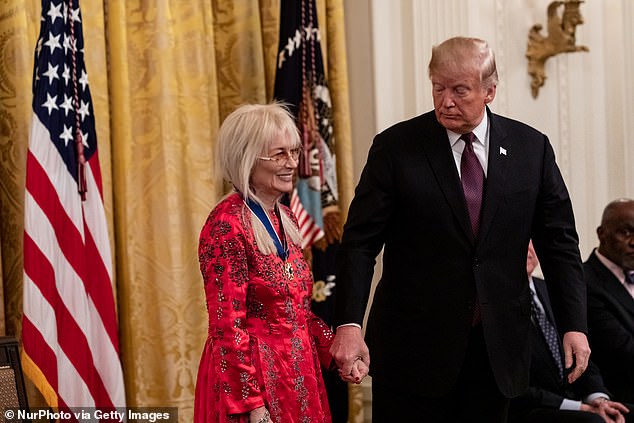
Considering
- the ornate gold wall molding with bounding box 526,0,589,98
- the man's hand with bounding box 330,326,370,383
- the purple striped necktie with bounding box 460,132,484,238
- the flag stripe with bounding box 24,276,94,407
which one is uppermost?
the ornate gold wall molding with bounding box 526,0,589,98

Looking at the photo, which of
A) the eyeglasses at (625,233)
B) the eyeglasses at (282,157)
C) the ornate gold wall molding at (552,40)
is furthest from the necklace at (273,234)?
the ornate gold wall molding at (552,40)

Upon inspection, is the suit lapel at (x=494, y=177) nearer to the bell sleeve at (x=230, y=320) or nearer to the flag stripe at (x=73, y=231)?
the bell sleeve at (x=230, y=320)

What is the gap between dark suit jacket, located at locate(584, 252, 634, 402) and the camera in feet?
16.6

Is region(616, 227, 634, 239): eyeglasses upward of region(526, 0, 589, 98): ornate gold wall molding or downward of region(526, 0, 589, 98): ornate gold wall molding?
downward

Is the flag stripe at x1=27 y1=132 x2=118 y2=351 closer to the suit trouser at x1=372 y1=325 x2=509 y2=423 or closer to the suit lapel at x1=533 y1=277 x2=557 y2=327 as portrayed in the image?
the suit trouser at x1=372 y1=325 x2=509 y2=423

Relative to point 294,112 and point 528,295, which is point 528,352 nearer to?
point 528,295

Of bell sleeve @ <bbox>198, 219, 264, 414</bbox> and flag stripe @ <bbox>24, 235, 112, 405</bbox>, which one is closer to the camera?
bell sleeve @ <bbox>198, 219, 264, 414</bbox>

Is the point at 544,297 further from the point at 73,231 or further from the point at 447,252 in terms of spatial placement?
the point at 73,231

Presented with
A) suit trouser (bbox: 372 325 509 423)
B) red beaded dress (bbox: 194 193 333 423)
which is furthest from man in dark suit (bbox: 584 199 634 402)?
red beaded dress (bbox: 194 193 333 423)

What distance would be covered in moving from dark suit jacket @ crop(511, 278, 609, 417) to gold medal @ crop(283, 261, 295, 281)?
5.24ft

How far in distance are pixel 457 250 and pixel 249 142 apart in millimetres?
765

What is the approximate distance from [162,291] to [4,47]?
142 cm

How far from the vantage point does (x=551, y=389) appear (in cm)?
474

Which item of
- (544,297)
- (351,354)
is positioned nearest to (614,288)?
(544,297)
